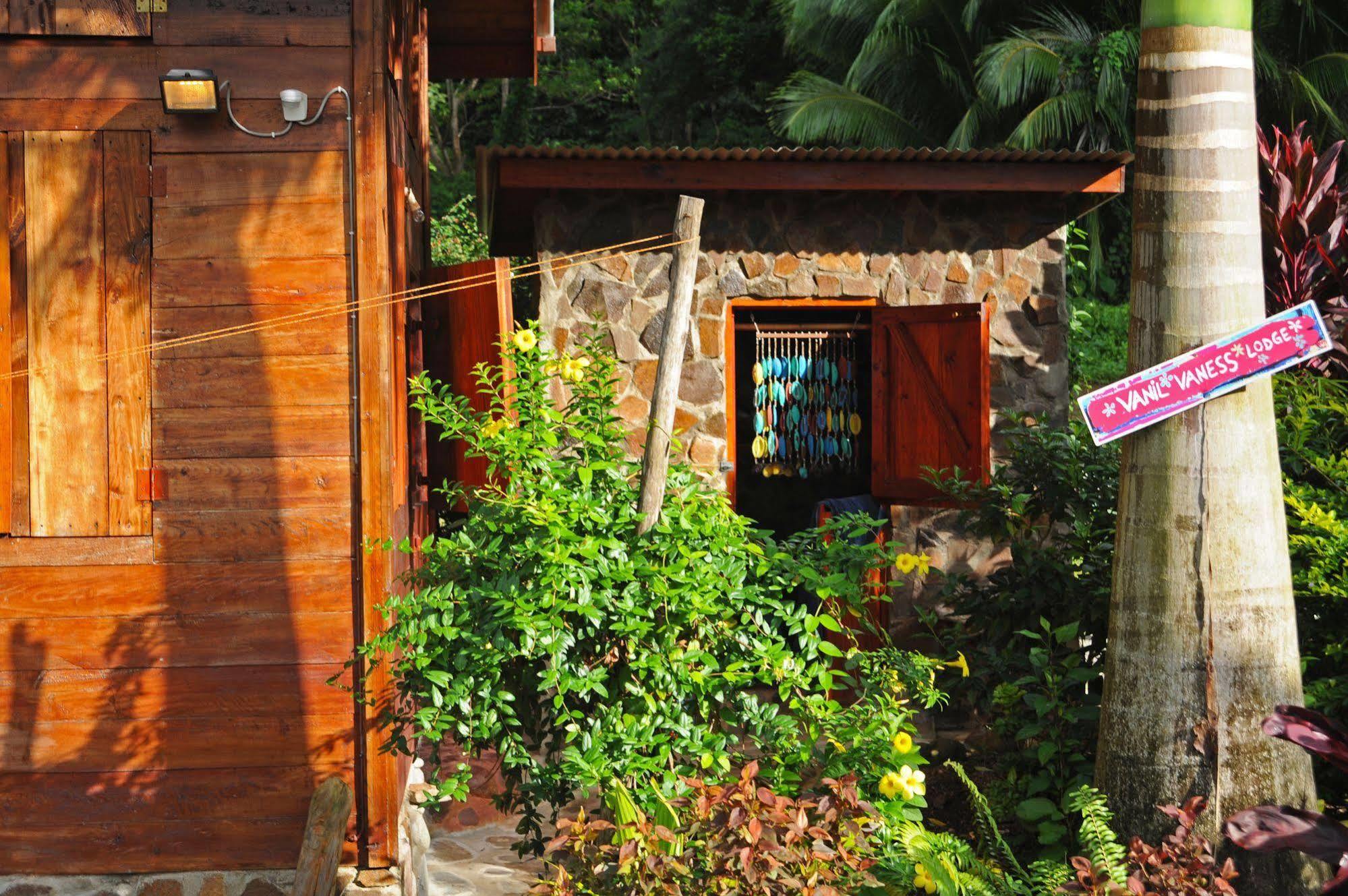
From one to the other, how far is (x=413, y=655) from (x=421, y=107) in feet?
16.9

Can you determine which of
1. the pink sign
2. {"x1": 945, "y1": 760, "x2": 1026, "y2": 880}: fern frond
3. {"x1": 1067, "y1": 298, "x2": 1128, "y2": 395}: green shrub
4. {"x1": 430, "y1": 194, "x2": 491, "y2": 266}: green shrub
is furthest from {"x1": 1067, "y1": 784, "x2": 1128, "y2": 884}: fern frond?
{"x1": 430, "y1": 194, "x2": 491, "y2": 266}: green shrub

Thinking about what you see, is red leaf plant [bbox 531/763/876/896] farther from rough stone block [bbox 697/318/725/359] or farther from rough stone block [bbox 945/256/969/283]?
rough stone block [bbox 945/256/969/283]

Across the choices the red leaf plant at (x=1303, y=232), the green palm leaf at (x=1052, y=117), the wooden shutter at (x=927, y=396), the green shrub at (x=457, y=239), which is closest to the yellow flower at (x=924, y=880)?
the wooden shutter at (x=927, y=396)

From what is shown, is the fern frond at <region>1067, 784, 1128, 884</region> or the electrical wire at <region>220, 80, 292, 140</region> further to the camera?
the electrical wire at <region>220, 80, 292, 140</region>

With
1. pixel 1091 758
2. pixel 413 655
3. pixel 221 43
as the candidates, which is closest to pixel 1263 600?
pixel 1091 758

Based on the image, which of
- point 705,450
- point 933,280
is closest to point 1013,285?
point 933,280

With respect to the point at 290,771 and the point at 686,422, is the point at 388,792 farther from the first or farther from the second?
the point at 686,422

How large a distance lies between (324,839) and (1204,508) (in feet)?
9.56

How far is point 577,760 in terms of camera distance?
11.4 ft

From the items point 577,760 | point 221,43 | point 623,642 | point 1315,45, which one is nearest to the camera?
point 577,760

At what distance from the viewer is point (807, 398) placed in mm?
8328

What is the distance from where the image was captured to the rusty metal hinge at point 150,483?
4.38 metres

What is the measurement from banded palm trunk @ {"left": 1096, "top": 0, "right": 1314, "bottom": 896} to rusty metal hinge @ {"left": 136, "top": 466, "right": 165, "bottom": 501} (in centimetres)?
328

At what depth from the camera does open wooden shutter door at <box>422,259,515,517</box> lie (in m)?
Result: 5.58
